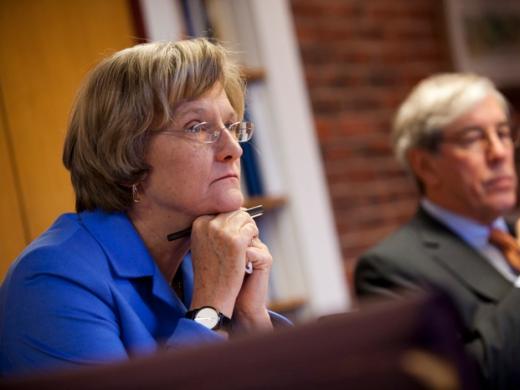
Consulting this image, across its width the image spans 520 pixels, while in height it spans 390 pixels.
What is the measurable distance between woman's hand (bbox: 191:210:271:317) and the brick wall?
219 centimetres

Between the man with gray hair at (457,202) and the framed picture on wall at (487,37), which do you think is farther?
the framed picture on wall at (487,37)

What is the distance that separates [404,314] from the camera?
17.6 inches

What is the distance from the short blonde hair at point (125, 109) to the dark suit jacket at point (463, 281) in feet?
2.61

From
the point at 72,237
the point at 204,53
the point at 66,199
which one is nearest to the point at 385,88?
the point at 66,199

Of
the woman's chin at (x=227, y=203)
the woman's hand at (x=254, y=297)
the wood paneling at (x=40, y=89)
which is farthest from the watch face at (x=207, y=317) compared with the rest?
the wood paneling at (x=40, y=89)

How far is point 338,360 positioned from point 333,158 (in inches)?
136

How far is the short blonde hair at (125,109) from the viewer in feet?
5.31

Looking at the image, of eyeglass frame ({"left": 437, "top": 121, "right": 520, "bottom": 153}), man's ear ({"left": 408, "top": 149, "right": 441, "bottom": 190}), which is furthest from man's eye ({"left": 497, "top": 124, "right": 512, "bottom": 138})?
man's ear ({"left": 408, "top": 149, "right": 441, "bottom": 190})

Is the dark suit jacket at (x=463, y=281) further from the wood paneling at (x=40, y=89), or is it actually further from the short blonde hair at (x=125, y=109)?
the wood paneling at (x=40, y=89)

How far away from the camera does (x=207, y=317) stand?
1488 mm

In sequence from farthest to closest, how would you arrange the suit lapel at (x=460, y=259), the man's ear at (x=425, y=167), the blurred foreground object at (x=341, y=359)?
the man's ear at (x=425, y=167), the suit lapel at (x=460, y=259), the blurred foreground object at (x=341, y=359)

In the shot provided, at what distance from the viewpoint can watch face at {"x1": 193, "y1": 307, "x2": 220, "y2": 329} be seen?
1.48 meters

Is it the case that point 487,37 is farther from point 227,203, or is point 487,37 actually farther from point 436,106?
point 227,203

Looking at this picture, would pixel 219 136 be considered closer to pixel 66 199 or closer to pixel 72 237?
pixel 72 237
